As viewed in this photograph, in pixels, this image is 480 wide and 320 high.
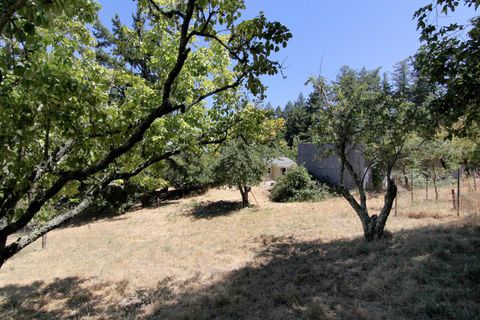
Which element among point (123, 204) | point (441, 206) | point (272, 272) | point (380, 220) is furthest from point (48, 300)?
point (123, 204)

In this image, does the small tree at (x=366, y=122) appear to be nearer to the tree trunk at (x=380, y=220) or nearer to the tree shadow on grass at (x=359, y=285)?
the tree trunk at (x=380, y=220)

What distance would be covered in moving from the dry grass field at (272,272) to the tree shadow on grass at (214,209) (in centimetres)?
262

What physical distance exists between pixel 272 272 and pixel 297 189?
1193cm

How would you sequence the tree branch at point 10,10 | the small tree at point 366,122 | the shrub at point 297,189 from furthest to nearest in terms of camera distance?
the shrub at point 297,189
the small tree at point 366,122
the tree branch at point 10,10

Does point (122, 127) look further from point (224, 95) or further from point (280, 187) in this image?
point (280, 187)

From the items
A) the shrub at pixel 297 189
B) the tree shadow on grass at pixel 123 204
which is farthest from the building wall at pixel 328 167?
the tree shadow on grass at pixel 123 204

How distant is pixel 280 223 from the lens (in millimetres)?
12406

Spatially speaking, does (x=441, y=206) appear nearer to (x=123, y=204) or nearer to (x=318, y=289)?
(x=318, y=289)

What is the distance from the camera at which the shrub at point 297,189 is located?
17.9 metres

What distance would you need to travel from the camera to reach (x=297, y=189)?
60.8 feet

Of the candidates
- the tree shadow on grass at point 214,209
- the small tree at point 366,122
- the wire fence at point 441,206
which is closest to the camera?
the small tree at point 366,122

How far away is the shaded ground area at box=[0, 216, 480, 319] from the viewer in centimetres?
459

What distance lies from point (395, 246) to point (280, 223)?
5.69 metres

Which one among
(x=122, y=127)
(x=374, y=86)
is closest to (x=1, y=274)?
(x=122, y=127)
